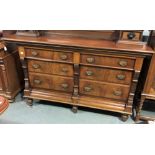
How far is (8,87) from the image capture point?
7.31 feet

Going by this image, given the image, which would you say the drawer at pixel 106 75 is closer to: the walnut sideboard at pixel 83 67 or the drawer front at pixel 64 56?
the walnut sideboard at pixel 83 67

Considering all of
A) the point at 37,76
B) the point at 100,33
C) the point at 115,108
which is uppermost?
the point at 100,33

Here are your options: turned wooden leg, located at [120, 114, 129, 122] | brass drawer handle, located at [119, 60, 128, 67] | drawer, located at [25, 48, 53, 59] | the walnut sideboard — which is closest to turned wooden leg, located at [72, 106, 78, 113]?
the walnut sideboard

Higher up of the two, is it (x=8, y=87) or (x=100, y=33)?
(x=100, y=33)

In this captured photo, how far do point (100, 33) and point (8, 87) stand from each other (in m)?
1.32

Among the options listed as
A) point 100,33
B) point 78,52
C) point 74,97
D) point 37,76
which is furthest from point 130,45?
point 37,76

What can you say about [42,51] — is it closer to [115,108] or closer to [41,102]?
[41,102]

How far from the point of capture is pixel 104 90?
1928 millimetres

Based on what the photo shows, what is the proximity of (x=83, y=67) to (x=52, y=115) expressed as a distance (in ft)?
2.36

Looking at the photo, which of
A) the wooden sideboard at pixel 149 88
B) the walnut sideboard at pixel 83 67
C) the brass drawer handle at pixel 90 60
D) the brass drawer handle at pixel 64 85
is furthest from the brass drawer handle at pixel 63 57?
the wooden sideboard at pixel 149 88

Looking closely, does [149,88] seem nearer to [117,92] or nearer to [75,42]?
[117,92]

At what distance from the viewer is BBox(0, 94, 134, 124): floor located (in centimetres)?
201

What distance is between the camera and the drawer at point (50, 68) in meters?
1.92
